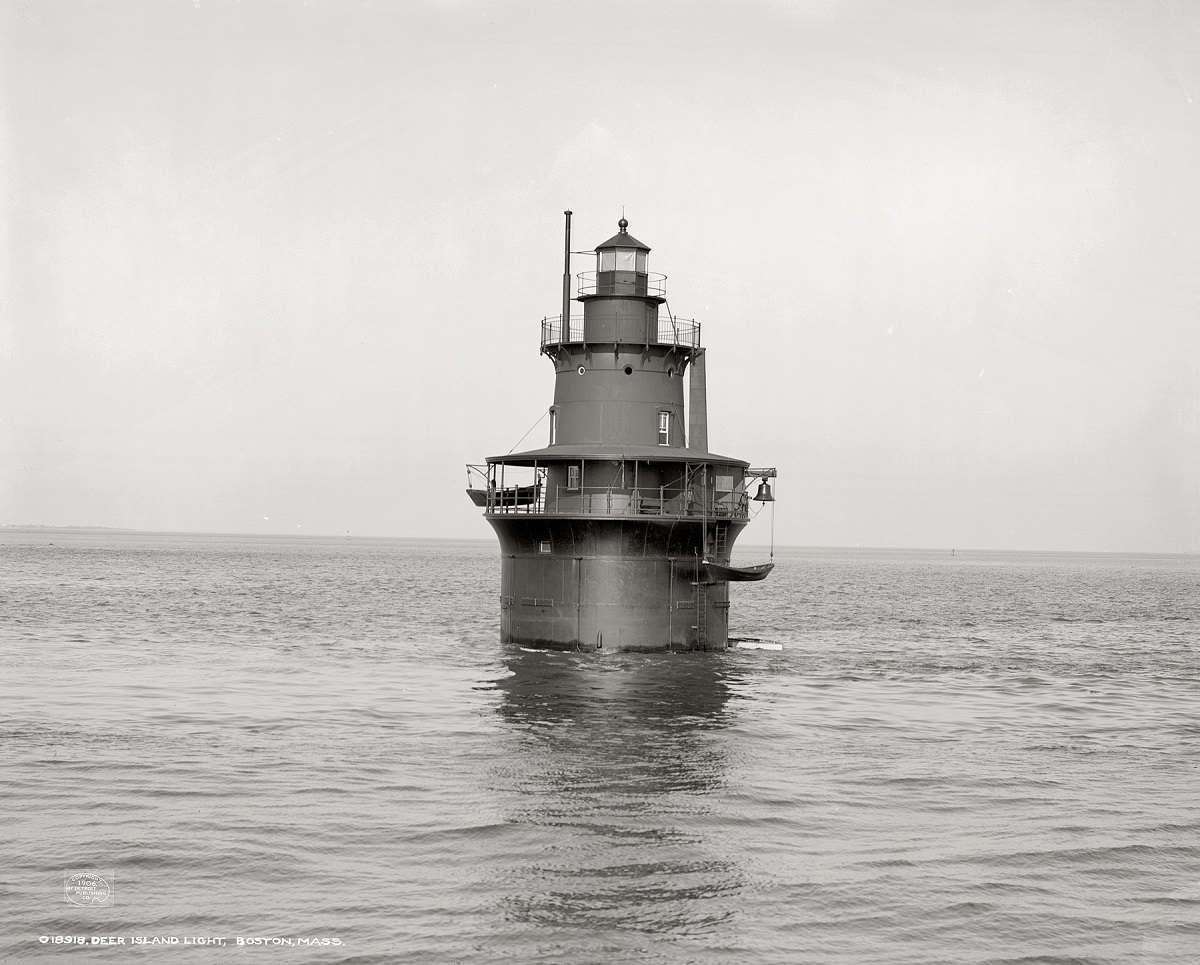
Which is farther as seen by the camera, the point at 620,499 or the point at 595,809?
the point at 620,499

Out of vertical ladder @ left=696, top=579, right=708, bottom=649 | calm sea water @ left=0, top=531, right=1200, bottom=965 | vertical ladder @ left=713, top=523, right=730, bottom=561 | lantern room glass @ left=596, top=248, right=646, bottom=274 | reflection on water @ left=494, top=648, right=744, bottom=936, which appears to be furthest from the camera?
lantern room glass @ left=596, top=248, right=646, bottom=274

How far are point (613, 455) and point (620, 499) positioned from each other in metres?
1.46

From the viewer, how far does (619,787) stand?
20.9 meters

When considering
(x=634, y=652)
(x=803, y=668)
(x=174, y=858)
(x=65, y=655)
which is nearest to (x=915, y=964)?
(x=174, y=858)

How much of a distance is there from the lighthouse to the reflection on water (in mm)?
1421

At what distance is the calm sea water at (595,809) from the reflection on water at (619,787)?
83mm

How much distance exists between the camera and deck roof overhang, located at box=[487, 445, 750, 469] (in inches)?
1387

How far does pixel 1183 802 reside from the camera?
21.0m

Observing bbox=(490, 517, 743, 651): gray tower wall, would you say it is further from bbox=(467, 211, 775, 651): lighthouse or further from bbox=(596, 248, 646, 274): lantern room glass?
bbox=(596, 248, 646, 274): lantern room glass

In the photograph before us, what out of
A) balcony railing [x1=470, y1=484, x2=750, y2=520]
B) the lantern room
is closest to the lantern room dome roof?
the lantern room

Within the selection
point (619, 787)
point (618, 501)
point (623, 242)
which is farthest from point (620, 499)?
point (619, 787)

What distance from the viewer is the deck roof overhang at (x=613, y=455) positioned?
116 feet

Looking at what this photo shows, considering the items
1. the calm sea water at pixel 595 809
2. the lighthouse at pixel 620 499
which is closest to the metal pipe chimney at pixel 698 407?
the lighthouse at pixel 620 499

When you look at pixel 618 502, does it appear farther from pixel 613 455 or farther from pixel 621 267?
pixel 621 267
